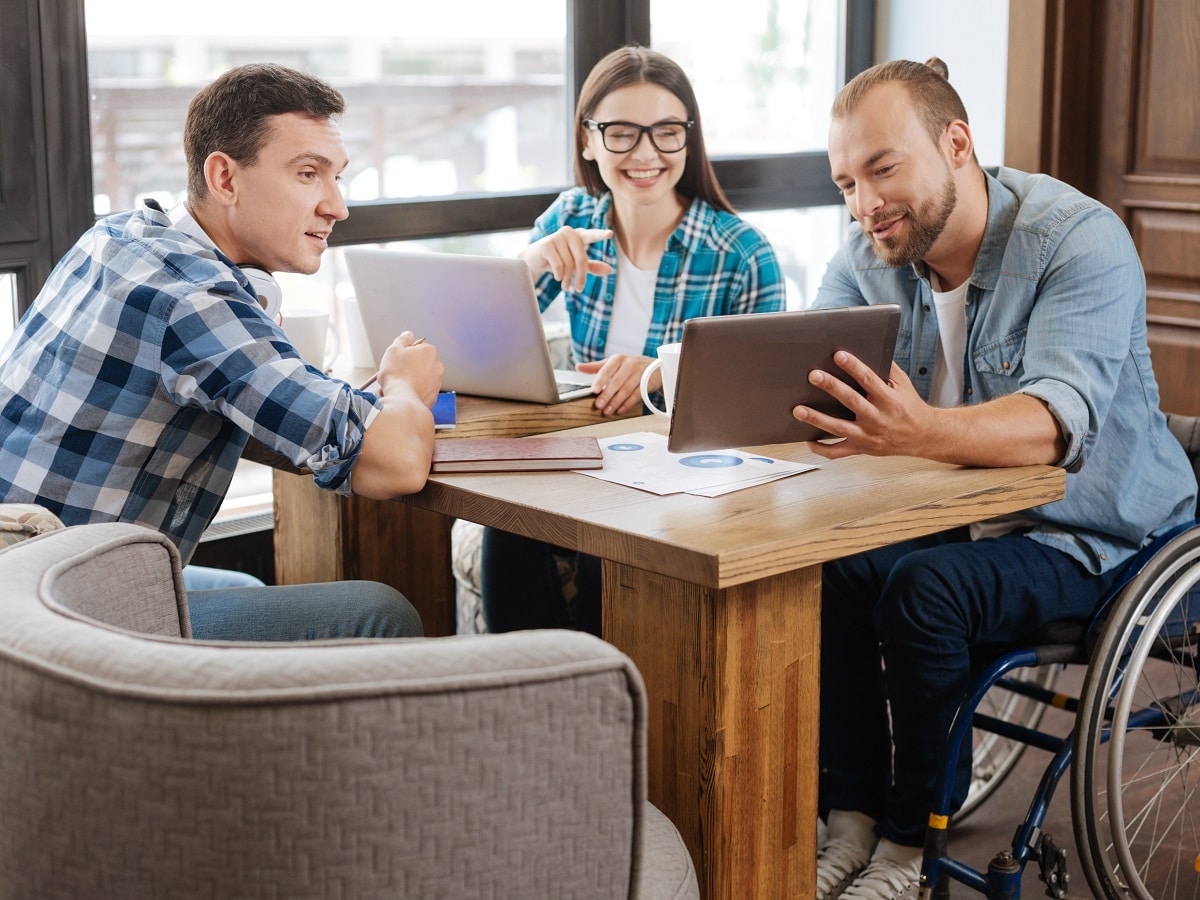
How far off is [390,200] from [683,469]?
1394mm

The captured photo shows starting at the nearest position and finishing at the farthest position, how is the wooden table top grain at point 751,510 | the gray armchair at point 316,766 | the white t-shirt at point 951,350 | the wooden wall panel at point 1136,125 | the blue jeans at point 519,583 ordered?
the gray armchair at point 316,766 → the wooden table top grain at point 751,510 → the white t-shirt at point 951,350 → the blue jeans at point 519,583 → the wooden wall panel at point 1136,125

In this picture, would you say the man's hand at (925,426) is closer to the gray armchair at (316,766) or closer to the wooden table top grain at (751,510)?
the wooden table top grain at (751,510)

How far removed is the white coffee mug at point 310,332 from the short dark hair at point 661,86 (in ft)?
2.23

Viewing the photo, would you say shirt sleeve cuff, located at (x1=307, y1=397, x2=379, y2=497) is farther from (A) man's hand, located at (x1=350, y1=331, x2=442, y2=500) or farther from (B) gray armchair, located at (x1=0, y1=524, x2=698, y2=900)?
(B) gray armchair, located at (x1=0, y1=524, x2=698, y2=900)

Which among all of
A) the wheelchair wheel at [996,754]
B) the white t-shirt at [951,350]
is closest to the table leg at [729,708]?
the white t-shirt at [951,350]

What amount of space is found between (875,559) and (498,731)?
1.15 meters

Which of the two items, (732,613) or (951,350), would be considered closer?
(732,613)

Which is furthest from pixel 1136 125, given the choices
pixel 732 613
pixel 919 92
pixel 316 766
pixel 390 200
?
pixel 316 766

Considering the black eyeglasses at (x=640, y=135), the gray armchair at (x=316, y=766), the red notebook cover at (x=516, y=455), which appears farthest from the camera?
the black eyeglasses at (x=640, y=135)

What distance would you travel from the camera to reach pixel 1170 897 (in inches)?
76.9

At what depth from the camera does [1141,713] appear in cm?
174

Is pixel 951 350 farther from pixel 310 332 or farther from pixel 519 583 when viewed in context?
pixel 310 332

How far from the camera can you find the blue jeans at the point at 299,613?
5.39ft

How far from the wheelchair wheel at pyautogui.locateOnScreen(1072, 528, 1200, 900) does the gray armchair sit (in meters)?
0.89
